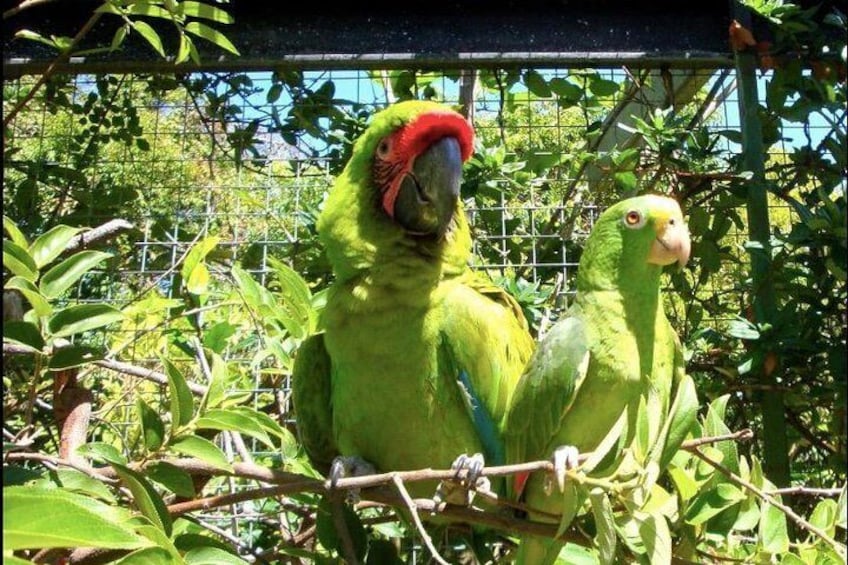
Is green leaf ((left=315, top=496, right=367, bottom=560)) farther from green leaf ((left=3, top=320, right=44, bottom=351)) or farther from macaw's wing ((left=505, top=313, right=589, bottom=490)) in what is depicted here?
green leaf ((left=3, top=320, right=44, bottom=351))

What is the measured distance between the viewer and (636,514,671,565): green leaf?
0.71 metres

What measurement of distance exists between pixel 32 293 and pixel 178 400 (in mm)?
196

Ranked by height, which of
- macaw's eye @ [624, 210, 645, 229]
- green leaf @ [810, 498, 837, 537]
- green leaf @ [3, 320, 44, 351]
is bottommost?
green leaf @ [810, 498, 837, 537]

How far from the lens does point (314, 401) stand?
1.29 meters

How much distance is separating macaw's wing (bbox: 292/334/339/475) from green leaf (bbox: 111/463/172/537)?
1.57 ft

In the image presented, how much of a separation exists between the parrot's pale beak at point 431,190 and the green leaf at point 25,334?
1.83ft

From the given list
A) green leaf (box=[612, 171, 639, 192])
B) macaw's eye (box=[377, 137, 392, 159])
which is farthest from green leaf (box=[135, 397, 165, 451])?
green leaf (box=[612, 171, 639, 192])

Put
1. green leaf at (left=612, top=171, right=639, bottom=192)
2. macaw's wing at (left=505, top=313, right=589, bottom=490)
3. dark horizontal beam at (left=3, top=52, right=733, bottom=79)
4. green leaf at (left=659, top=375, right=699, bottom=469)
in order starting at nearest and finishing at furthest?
green leaf at (left=659, top=375, right=699, bottom=469)
macaw's wing at (left=505, top=313, right=589, bottom=490)
dark horizontal beam at (left=3, top=52, right=733, bottom=79)
green leaf at (left=612, top=171, right=639, bottom=192)

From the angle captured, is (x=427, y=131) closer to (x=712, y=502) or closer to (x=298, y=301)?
(x=298, y=301)

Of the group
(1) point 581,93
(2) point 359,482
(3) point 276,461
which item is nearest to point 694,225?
(1) point 581,93

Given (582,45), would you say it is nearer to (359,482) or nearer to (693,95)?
(693,95)

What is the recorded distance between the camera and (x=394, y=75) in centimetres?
176

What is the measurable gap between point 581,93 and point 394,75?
1.42 feet

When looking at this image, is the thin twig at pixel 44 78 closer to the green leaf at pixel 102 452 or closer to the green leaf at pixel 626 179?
the green leaf at pixel 102 452
